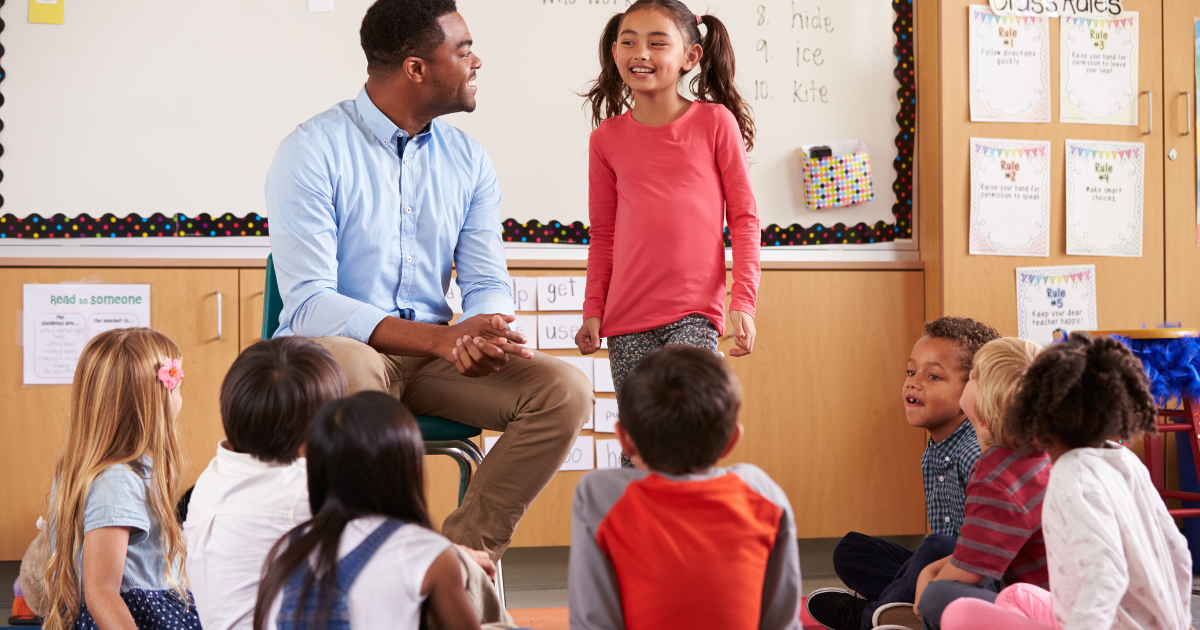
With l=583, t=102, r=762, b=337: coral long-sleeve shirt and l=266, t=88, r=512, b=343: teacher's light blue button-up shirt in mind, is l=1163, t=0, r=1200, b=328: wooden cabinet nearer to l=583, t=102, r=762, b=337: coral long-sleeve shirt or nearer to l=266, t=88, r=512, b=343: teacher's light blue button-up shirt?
l=583, t=102, r=762, b=337: coral long-sleeve shirt

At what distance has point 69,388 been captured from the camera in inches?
92.7

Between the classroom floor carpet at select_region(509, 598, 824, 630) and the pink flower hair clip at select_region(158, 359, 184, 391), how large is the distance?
1.02 m

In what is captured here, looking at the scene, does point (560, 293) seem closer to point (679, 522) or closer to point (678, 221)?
point (678, 221)

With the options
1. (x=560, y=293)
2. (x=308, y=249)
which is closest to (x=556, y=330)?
(x=560, y=293)

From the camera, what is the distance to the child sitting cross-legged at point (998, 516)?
1276 millimetres

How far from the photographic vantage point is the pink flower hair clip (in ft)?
4.48

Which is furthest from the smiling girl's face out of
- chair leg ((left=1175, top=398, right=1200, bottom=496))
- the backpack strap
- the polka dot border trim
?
chair leg ((left=1175, top=398, right=1200, bottom=496))

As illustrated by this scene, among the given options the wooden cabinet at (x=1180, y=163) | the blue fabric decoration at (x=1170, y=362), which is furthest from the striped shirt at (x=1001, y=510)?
the wooden cabinet at (x=1180, y=163)

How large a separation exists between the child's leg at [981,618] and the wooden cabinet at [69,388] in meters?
1.90

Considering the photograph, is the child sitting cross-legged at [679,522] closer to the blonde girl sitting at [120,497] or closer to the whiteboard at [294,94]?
the blonde girl sitting at [120,497]

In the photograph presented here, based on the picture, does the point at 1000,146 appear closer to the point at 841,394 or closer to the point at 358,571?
the point at 841,394

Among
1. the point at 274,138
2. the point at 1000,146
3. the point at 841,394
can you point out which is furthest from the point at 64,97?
the point at 1000,146

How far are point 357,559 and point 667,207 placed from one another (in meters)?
1.09

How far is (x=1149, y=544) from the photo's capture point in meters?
1.03
